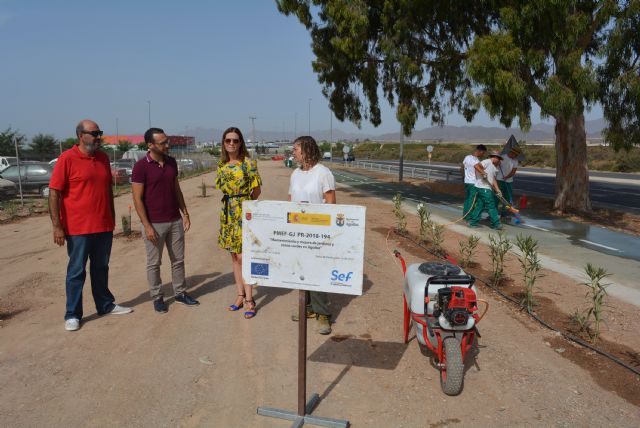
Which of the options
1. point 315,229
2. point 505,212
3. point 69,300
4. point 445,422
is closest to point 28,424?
point 69,300

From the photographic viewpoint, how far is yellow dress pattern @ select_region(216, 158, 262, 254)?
15.0 feet

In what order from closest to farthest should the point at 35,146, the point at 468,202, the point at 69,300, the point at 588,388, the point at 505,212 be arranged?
the point at 588,388 < the point at 69,300 < the point at 468,202 < the point at 505,212 < the point at 35,146

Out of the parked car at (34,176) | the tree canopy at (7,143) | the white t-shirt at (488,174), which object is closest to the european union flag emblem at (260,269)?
the white t-shirt at (488,174)

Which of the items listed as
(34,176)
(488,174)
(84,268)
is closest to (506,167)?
(488,174)

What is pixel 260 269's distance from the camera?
10.0ft

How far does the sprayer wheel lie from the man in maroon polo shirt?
9.15ft

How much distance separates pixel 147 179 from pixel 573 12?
10.8 metres

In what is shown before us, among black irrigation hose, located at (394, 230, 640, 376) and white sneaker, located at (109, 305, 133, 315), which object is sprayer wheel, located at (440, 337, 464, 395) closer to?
black irrigation hose, located at (394, 230, 640, 376)

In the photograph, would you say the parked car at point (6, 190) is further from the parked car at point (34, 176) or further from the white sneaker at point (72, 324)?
the white sneaker at point (72, 324)

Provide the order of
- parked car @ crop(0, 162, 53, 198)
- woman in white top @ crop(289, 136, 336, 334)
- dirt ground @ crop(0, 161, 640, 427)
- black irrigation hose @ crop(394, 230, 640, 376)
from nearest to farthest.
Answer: dirt ground @ crop(0, 161, 640, 427) < black irrigation hose @ crop(394, 230, 640, 376) < woman in white top @ crop(289, 136, 336, 334) < parked car @ crop(0, 162, 53, 198)

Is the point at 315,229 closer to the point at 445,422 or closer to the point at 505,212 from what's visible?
the point at 445,422

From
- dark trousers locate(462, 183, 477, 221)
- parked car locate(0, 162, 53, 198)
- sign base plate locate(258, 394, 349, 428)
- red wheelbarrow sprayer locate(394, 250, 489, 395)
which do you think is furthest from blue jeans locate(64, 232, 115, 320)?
parked car locate(0, 162, 53, 198)

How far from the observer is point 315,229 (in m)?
2.90

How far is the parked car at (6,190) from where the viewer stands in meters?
15.4
